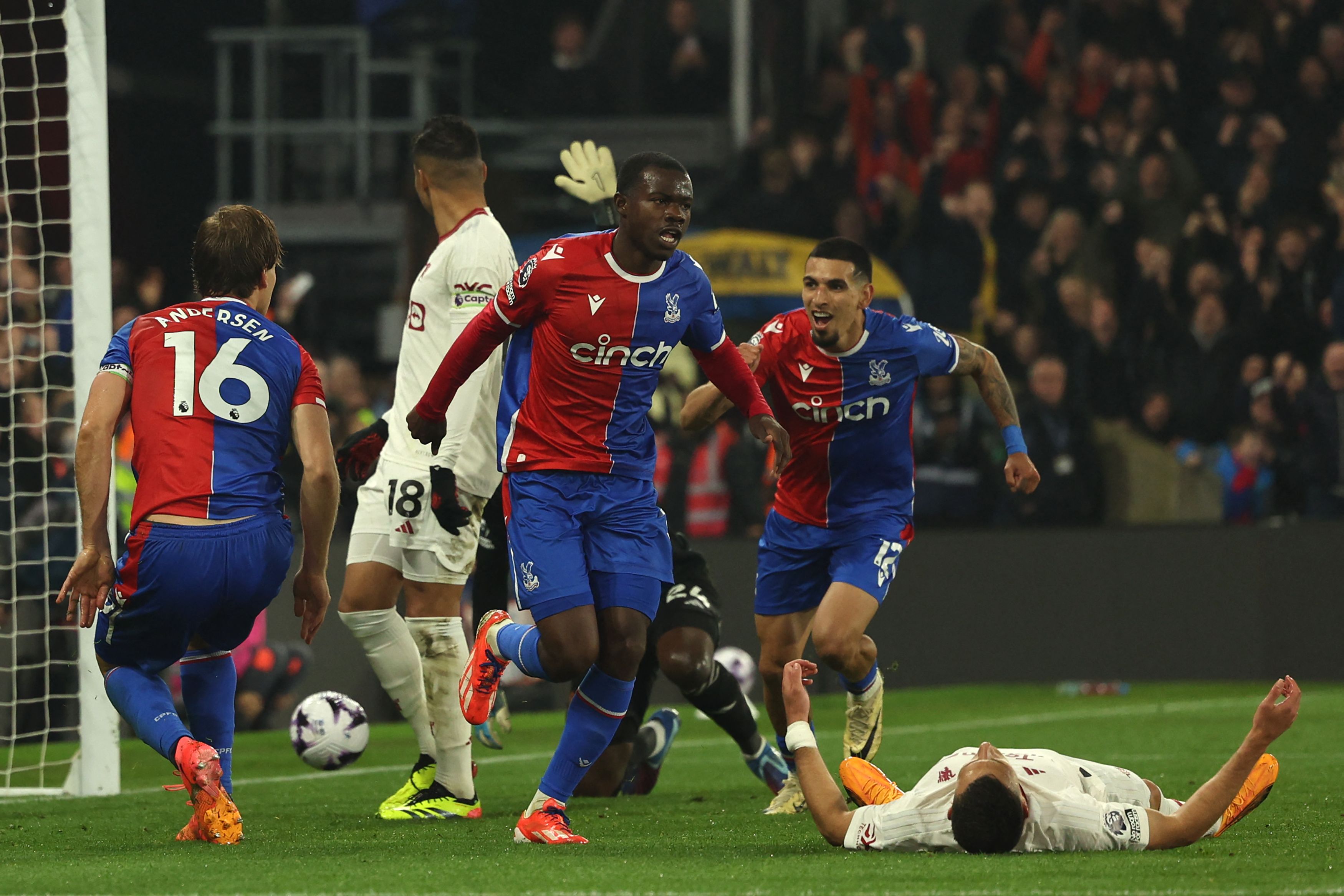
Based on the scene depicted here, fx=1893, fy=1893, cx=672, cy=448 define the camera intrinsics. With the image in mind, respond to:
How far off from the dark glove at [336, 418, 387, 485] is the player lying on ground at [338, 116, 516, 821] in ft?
0.70

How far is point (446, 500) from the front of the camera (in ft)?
20.1

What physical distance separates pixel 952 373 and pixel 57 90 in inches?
169

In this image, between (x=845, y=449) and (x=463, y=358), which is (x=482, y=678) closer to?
(x=463, y=358)

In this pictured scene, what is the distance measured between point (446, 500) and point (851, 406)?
5.89 feet

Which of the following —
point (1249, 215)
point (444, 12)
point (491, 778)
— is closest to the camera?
point (491, 778)

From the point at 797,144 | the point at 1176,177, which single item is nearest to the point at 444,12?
the point at 797,144

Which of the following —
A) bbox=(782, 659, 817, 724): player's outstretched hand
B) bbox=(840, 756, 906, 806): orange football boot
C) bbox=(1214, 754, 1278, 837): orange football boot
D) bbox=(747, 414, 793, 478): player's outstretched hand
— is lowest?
bbox=(840, 756, 906, 806): orange football boot

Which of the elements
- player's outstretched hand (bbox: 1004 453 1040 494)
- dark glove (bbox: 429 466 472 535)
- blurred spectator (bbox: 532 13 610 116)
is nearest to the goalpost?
dark glove (bbox: 429 466 472 535)

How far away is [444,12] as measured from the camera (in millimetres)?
17609

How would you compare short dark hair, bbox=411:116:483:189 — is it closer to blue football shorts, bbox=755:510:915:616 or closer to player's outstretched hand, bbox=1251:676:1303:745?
blue football shorts, bbox=755:510:915:616

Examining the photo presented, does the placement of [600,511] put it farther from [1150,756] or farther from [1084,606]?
[1084,606]

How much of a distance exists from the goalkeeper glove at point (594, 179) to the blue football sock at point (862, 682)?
201cm

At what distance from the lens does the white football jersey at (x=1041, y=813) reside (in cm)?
515

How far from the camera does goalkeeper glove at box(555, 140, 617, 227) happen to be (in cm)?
754
